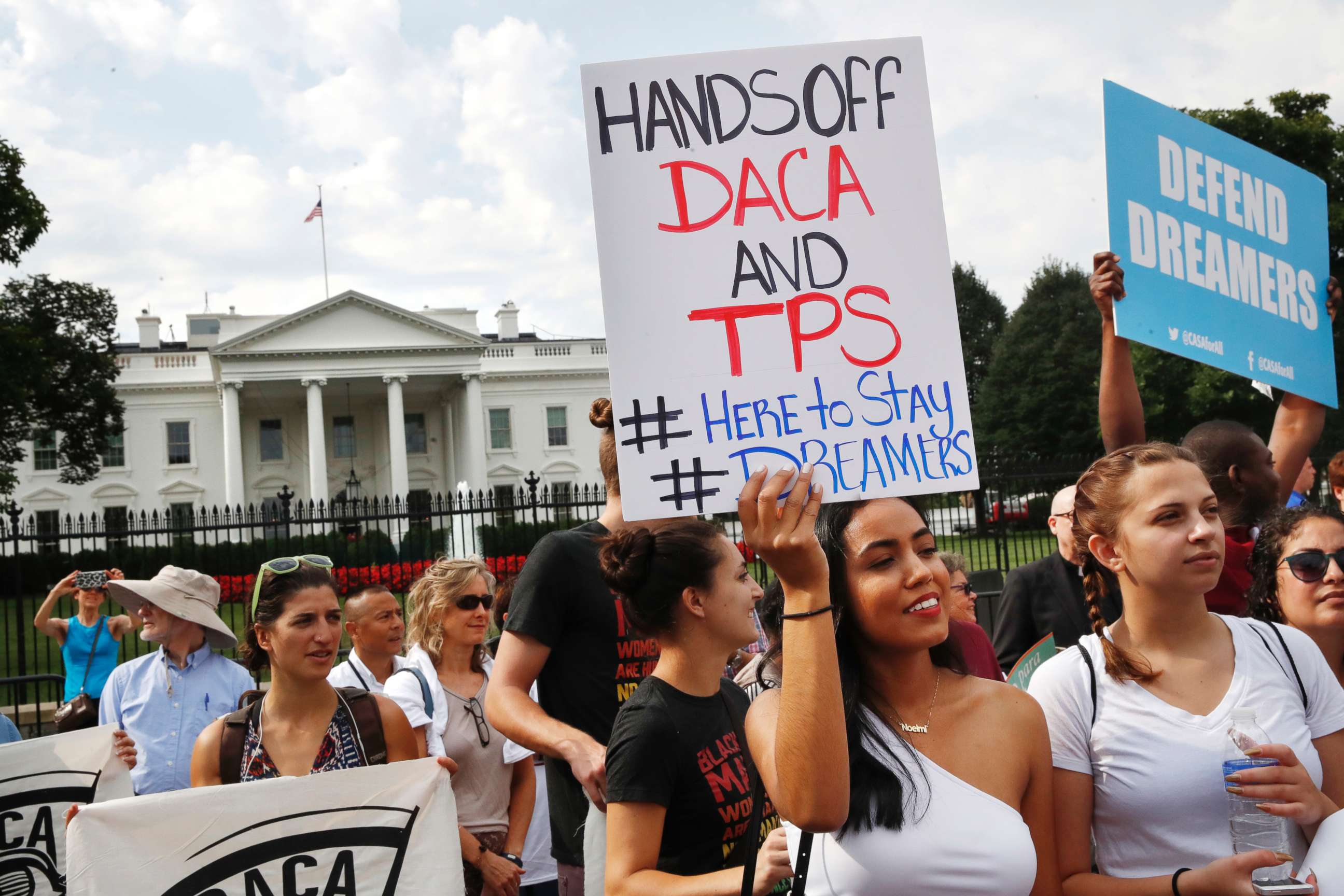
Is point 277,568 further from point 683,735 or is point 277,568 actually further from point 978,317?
point 978,317

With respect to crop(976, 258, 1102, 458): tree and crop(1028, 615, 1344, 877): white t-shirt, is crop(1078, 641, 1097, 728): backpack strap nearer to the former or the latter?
crop(1028, 615, 1344, 877): white t-shirt

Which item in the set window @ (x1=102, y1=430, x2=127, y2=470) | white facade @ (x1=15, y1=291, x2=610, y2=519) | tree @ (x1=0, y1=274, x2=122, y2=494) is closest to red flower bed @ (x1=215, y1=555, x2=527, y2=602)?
tree @ (x1=0, y1=274, x2=122, y2=494)

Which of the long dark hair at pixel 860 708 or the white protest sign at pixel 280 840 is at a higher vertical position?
the long dark hair at pixel 860 708

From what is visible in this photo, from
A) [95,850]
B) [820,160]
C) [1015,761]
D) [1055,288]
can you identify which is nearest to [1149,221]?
[820,160]

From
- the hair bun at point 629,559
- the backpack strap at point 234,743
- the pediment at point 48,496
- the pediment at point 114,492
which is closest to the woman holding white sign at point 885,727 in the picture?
the hair bun at point 629,559

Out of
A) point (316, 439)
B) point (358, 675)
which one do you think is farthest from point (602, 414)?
point (316, 439)

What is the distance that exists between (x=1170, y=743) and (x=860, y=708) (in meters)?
0.59

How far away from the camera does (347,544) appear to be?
15734 millimetres

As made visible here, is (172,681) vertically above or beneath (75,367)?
beneath

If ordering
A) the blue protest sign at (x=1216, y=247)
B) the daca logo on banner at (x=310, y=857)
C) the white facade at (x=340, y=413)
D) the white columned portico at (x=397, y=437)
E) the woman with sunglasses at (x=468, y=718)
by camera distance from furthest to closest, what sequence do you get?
1. the white columned portico at (x=397, y=437)
2. the white facade at (x=340, y=413)
3. the woman with sunglasses at (x=468, y=718)
4. the blue protest sign at (x=1216, y=247)
5. the daca logo on banner at (x=310, y=857)

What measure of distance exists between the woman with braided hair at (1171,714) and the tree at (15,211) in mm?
24599

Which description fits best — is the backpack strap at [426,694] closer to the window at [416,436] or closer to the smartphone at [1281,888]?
the smartphone at [1281,888]

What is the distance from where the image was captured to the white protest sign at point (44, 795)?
3.65 metres

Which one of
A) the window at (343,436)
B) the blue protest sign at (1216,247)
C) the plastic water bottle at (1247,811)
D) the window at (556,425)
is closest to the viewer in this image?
the plastic water bottle at (1247,811)
